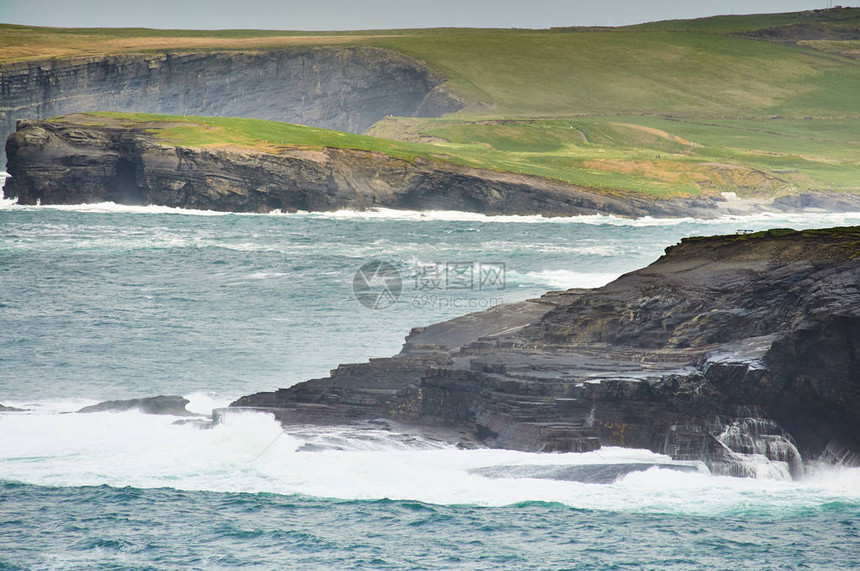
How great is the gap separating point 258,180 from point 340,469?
232ft

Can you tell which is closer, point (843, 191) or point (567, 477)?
point (567, 477)

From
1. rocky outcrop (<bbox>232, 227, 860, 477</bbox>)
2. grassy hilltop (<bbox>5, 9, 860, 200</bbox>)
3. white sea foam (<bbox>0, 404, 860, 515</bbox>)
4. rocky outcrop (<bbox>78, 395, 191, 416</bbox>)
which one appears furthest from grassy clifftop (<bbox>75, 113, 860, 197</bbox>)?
white sea foam (<bbox>0, 404, 860, 515</bbox>)

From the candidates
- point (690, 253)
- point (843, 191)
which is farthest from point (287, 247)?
point (843, 191)

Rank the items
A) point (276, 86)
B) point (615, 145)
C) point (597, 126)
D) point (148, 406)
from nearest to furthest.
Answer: point (148, 406)
point (615, 145)
point (597, 126)
point (276, 86)

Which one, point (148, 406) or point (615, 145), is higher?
point (615, 145)

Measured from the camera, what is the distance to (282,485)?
2341 cm

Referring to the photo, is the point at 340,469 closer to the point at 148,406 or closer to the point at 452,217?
the point at 148,406

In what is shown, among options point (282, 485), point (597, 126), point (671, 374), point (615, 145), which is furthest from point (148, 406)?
point (597, 126)

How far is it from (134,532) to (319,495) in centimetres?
417

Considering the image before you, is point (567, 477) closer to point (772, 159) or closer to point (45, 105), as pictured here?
point (772, 159)

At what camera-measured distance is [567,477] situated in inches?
901

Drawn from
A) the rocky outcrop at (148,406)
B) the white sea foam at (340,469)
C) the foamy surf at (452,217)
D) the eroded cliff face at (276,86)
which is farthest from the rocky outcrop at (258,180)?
the eroded cliff face at (276,86)

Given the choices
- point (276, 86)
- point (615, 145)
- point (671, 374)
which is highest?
point (276, 86)

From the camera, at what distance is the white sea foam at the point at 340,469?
22219 millimetres
